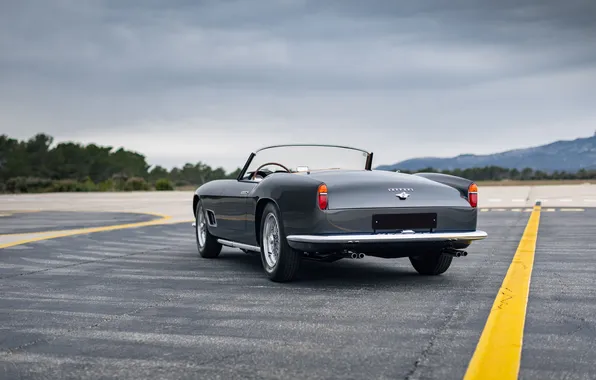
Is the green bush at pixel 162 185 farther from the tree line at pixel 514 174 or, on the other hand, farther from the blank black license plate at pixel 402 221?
the blank black license plate at pixel 402 221

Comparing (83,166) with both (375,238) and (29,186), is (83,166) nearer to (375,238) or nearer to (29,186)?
(29,186)

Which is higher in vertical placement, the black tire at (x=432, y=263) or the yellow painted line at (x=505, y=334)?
the black tire at (x=432, y=263)

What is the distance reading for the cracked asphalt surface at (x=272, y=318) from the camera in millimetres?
4629

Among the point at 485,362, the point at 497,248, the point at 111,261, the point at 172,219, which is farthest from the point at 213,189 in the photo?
the point at 172,219

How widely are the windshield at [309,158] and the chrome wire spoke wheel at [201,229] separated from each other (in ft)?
4.73

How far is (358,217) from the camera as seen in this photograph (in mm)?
7824

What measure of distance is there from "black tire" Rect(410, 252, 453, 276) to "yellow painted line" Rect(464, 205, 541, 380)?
588 mm

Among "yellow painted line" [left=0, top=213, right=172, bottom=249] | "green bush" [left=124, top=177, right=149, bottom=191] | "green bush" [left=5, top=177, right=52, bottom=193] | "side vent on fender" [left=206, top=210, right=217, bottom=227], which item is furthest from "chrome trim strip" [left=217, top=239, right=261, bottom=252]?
"green bush" [left=5, top=177, right=52, bottom=193]

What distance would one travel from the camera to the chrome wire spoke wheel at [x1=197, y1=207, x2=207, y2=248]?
1110cm

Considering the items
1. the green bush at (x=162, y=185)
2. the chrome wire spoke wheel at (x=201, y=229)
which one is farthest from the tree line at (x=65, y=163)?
the chrome wire spoke wheel at (x=201, y=229)

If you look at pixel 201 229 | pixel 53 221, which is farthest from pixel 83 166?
pixel 201 229

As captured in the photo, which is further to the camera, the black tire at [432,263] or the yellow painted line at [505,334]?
the black tire at [432,263]

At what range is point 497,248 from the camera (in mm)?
11828

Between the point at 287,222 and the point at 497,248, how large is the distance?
15.1 feet
